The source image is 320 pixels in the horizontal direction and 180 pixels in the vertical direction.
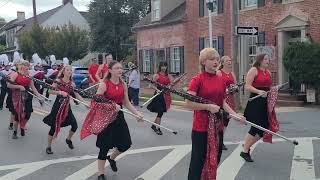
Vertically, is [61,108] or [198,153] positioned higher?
[61,108]

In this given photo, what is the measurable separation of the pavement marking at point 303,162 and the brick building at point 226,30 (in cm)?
760

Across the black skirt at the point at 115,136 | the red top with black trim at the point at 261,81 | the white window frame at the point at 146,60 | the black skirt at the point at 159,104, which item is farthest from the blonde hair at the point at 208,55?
the white window frame at the point at 146,60

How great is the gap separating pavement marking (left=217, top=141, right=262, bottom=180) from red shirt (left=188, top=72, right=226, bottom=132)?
5.94 feet

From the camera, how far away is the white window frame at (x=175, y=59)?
29922mm

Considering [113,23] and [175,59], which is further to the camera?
[113,23]

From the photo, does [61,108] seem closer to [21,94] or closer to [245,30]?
[21,94]

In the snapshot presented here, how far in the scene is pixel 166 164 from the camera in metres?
8.56

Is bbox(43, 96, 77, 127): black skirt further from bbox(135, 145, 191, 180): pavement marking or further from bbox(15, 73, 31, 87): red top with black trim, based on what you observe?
bbox(15, 73, 31, 87): red top with black trim

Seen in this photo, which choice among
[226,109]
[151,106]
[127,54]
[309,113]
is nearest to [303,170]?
[226,109]

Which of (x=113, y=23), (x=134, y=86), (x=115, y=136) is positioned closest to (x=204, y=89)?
(x=115, y=136)

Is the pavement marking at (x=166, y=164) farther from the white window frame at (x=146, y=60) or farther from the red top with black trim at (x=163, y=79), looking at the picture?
the white window frame at (x=146, y=60)

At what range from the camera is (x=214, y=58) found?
589 cm

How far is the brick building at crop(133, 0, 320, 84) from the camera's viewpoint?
1970 cm

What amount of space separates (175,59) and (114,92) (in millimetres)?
23014
